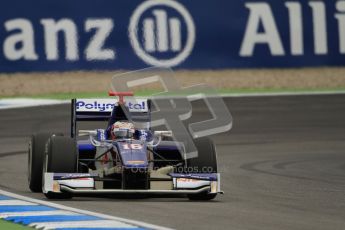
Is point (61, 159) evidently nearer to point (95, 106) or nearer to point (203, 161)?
point (203, 161)

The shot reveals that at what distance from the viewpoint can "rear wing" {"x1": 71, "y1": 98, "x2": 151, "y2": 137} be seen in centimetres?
1410

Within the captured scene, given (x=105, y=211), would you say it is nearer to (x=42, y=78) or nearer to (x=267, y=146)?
(x=267, y=146)

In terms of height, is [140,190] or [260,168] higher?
[140,190]

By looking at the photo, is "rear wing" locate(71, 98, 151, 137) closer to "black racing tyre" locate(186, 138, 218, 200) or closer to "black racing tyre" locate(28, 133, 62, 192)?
"black racing tyre" locate(28, 133, 62, 192)

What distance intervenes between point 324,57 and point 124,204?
59.3 ft

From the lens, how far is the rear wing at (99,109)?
14102mm

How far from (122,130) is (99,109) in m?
1.35

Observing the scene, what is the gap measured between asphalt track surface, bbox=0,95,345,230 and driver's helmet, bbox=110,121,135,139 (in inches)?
36.6

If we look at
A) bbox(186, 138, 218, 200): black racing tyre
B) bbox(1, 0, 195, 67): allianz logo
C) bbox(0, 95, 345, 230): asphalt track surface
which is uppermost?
bbox(1, 0, 195, 67): allianz logo

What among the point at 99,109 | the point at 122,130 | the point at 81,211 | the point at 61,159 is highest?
the point at 99,109

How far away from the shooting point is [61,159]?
12.2m

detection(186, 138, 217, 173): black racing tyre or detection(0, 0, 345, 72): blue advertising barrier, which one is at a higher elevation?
detection(0, 0, 345, 72): blue advertising barrier

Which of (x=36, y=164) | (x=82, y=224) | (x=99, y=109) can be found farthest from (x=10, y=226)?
(x=99, y=109)

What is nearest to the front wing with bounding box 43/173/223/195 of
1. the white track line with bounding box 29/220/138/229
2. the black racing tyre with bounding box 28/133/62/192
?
the black racing tyre with bounding box 28/133/62/192
